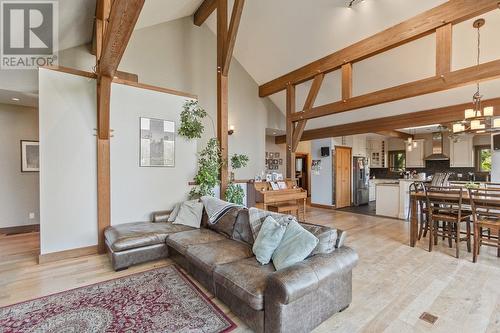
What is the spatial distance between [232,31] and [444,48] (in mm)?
3311

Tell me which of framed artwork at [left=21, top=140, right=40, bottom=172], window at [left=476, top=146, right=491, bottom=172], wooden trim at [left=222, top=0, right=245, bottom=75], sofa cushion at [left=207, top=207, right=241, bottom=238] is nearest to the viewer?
sofa cushion at [left=207, top=207, right=241, bottom=238]

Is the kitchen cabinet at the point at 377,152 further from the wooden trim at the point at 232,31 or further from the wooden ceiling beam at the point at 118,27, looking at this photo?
the wooden ceiling beam at the point at 118,27

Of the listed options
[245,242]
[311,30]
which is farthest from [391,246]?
[311,30]

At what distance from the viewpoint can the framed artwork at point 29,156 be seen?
4.79 meters

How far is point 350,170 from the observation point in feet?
27.0

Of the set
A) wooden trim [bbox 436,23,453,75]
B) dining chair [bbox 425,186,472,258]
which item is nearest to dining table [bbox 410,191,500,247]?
dining chair [bbox 425,186,472,258]

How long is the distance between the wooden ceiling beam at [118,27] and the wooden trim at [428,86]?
389cm

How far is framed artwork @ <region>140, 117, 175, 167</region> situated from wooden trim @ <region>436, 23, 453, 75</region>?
4288mm

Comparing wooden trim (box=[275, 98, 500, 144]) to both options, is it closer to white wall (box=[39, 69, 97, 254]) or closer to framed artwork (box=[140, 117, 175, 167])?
framed artwork (box=[140, 117, 175, 167])

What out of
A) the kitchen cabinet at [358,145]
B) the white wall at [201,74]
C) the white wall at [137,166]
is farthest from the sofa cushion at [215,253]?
the kitchen cabinet at [358,145]

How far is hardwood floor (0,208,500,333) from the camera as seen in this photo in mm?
1976

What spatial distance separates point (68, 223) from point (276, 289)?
332 cm

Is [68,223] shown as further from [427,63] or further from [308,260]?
[427,63]

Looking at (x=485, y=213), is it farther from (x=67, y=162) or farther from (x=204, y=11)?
(x=204, y=11)
